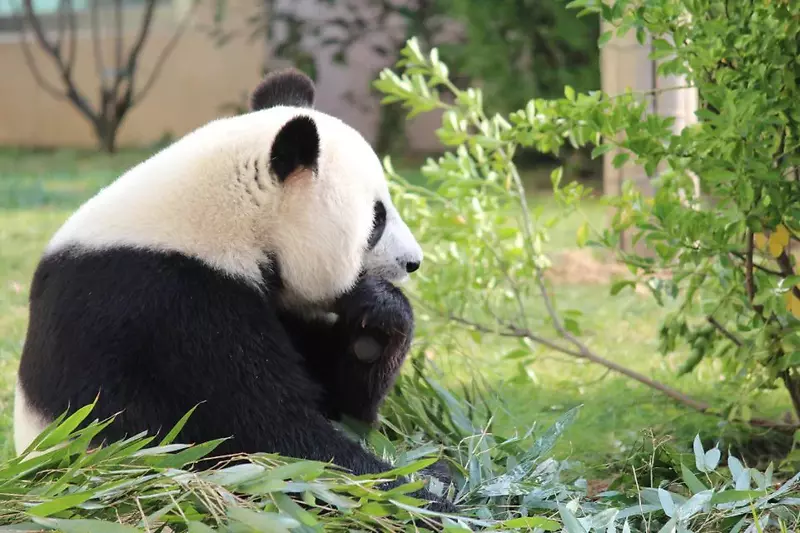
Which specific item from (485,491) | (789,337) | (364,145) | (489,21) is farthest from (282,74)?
(489,21)

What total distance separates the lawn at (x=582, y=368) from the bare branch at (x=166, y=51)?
4.99 m

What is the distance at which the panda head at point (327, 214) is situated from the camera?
7.42ft

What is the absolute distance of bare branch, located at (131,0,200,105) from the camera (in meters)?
12.5

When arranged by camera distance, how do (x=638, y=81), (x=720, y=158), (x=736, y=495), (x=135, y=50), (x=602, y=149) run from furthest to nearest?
(x=135, y=50) < (x=638, y=81) < (x=602, y=149) < (x=720, y=158) < (x=736, y=495)

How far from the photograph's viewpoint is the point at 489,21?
30.6ft

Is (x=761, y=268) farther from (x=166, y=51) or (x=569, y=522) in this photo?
(x=166, y=51)

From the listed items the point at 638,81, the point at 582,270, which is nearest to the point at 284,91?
the point at 638,81

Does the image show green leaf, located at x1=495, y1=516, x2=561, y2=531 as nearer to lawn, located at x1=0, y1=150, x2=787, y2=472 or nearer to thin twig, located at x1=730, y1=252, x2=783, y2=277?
lawn, located at x1=0, y1=150, x2=787, y2=472

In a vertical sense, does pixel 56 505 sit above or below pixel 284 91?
below

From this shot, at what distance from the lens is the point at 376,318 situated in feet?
7.93

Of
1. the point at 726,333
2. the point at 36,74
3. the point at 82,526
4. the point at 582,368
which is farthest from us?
the point at 36,74

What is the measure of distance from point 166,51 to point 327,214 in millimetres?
11106

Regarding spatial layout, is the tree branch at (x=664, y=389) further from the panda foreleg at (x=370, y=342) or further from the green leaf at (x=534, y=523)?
the green leaf at (x=534, y=523)

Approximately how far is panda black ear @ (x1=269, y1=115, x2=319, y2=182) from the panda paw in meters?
0.33
